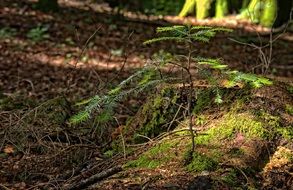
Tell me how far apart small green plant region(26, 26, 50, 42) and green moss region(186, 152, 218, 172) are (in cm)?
727

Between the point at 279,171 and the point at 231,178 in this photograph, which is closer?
the point at 231,178

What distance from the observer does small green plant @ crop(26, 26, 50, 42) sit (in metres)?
9.55

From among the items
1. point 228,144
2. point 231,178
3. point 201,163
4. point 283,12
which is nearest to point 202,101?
point 228,144

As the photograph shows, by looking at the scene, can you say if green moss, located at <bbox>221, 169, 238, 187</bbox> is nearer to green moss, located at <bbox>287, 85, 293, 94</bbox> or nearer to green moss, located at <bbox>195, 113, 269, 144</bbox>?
green moss, located at <bbox>195, 113, 269, 144</bbox>

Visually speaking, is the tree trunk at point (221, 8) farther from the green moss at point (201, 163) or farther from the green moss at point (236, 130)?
the green moss at point (201, 163)

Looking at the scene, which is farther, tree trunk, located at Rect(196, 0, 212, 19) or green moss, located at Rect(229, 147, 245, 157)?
tree trunk, located at Rect(196, 0, 212, 19)

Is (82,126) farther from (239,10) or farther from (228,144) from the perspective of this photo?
(239,10)

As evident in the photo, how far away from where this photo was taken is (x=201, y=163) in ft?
9.07

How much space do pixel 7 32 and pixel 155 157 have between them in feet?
24.4

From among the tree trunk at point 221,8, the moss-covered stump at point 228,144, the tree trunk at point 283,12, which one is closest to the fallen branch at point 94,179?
the moss-covered stump at point 228,144

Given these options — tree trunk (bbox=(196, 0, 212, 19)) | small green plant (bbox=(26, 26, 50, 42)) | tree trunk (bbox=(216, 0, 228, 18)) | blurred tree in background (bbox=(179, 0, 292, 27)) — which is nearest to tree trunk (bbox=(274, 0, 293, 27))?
blurred tree in background (bbox=(179, 0, 292, 27))

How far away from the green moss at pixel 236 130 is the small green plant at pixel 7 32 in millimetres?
7236

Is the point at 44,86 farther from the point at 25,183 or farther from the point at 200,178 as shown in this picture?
the point at 200,178

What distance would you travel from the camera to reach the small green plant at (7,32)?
9453 mm
